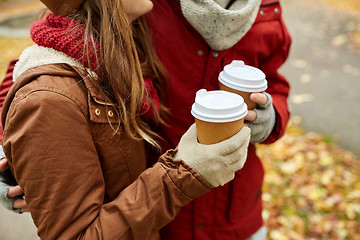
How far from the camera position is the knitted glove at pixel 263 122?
148 cm

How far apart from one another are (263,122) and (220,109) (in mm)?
460

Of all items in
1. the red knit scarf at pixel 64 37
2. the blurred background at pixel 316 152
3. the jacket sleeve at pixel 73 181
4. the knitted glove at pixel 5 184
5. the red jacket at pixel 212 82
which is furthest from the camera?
the blurred background at pixel 316 152

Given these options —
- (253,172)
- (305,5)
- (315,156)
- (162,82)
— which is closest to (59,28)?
(162,82)

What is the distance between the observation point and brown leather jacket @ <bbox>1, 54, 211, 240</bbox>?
43.8 inches

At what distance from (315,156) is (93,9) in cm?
368

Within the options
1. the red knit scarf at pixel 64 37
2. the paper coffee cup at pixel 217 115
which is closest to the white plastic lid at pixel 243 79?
the paper coffee cup at pixel 217 115

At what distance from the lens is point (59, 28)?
1.27 m

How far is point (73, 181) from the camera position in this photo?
1169 millimetres

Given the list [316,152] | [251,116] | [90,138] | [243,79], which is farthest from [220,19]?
[316,152]

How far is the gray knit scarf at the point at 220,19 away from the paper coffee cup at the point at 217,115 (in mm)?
320

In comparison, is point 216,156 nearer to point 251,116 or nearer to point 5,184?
point 251,116

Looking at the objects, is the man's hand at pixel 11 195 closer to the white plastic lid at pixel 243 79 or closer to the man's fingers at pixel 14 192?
the man's fingers at pixel 14 192

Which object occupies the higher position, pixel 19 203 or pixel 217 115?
pixel 217 115

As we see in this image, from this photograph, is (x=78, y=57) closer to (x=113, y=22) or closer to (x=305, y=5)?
(x=113, y=22)
